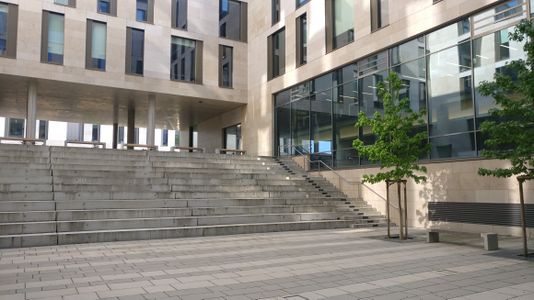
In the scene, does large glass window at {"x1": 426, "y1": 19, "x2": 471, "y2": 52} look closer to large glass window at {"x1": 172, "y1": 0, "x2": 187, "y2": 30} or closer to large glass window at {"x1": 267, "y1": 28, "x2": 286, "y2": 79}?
large glass window at {"x1": 267, "y1": 28, "x2": 286, "y2": 79}

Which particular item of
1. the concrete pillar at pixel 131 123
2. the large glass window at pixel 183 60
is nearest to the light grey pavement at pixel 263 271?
the large glass window at pixel 183 60

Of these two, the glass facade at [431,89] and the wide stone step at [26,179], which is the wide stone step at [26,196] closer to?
the wide stone step at [26,179]

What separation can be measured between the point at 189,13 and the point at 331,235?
21.0 meters

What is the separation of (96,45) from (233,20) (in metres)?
9.58

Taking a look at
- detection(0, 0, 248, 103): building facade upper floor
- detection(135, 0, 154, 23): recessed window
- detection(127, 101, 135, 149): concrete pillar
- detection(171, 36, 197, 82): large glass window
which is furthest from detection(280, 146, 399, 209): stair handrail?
detection(127, 101, 135, 149): concrete pillar

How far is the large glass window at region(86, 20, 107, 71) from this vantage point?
26438mm

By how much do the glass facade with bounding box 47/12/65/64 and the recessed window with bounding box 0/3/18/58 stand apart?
67.1 inches

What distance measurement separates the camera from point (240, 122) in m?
32.0

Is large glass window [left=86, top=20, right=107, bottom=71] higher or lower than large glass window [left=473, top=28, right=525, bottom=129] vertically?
higher

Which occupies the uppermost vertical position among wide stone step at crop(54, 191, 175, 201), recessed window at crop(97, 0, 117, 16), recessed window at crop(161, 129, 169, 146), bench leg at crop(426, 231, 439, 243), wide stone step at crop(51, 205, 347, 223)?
recessed window at crop(97, 0, 117, 16)

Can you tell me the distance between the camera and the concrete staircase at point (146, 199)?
12414 mm

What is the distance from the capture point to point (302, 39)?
25.7m

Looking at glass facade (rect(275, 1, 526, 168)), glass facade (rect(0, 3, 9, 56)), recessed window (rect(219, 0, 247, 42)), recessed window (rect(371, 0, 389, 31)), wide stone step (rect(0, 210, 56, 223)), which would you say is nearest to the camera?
wide stone step (rect(0, 210, 56, 223))

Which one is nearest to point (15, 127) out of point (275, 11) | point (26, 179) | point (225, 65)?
point (225, 65)
